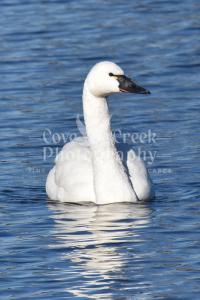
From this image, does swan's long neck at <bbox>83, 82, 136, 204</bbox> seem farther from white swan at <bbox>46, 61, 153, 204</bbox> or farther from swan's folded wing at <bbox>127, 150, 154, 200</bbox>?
swan's folded wing at <bbox>127, 150, 154, 200</bbox>

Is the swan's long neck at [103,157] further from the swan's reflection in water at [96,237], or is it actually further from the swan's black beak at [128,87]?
the swan's black beak at [128,87]

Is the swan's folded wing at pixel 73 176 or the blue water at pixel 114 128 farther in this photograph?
the swan's folded wing at pixel 73 176

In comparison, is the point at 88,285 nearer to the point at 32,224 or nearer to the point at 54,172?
the point at 32,224

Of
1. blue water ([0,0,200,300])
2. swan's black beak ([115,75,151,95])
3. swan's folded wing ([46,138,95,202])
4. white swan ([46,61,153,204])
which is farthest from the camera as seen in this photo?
swan's folded wing ([46,138,95,202])

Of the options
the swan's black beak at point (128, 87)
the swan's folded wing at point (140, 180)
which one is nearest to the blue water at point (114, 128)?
the swan's folded wing at point (140, 180)

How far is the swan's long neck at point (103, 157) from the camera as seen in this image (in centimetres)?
1301

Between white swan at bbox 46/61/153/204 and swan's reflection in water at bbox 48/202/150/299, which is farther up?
white swan at bbox 46/61/153/204

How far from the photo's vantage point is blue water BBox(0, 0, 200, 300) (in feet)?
34.4

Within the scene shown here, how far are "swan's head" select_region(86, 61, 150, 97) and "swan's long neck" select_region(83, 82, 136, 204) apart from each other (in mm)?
221

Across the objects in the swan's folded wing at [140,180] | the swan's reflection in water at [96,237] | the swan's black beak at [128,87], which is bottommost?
the swan's reflection in water at [96,237]

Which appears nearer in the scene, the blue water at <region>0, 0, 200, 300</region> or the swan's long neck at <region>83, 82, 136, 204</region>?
the blue water at <region>0, 0, 200, 300</region>

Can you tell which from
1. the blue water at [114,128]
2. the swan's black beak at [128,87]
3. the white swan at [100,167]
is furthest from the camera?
the white swan at [100,167]

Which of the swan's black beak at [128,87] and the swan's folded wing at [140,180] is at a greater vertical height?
the swan's black beak at [128,87]

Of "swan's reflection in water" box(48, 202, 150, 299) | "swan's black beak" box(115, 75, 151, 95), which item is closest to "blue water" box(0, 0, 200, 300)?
"swan's reflection in water" box(48, 202, 150, 299)
